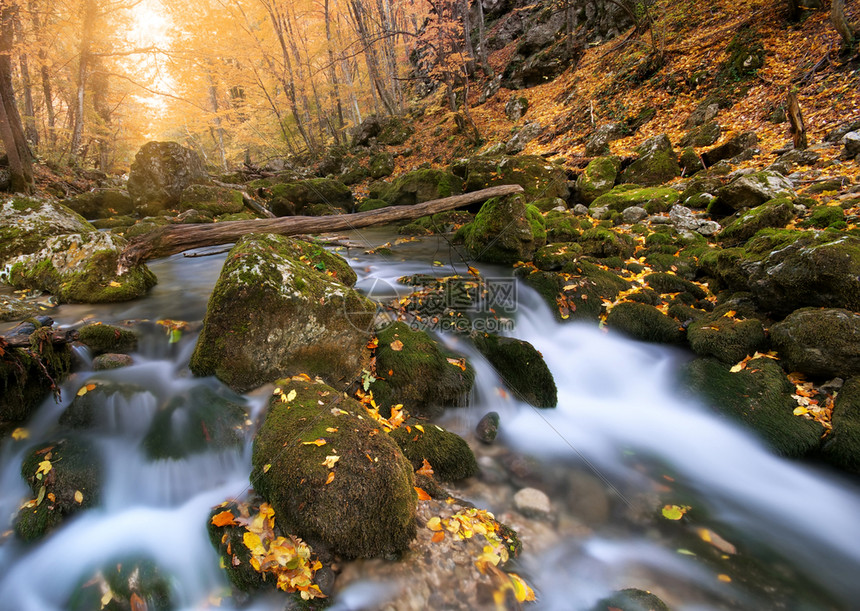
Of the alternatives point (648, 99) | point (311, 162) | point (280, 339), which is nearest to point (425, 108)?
point (311, 162)

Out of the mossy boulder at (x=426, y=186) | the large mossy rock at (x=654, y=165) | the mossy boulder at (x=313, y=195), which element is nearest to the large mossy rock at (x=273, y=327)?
the mossy boulder at (x=426, y=186)

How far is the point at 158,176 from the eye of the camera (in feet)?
39.0

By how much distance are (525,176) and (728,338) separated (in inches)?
273

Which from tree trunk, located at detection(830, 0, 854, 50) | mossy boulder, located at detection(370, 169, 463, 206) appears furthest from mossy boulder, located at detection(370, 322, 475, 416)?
tree trunk, located at detection(830, 0, 854, 50)

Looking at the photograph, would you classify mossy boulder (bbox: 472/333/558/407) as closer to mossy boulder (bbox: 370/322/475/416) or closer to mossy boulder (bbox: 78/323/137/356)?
mossy boulder (bbox: 370/322/475/416)

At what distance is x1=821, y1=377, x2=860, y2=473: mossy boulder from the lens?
2.94 metres

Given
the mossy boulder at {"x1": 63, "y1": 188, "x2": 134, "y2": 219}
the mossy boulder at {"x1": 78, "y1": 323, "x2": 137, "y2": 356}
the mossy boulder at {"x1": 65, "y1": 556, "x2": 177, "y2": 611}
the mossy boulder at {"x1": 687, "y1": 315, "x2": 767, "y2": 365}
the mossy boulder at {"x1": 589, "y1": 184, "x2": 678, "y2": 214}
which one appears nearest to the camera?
the mossy boulder at {"x1": 65, "y1": 556, "x2": 177, "y2": 611}

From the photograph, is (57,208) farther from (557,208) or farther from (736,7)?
(736,7)

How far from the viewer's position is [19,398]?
2877 mm

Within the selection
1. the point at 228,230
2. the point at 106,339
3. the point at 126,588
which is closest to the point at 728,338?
the point at 126,588

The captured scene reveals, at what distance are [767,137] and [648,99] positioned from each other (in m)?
→ 4.54

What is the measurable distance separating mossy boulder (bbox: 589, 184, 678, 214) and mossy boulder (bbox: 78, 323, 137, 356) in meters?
9.22

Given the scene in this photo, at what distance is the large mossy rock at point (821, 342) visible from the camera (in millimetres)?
3236

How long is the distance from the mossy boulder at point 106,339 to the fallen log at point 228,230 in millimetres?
1243
